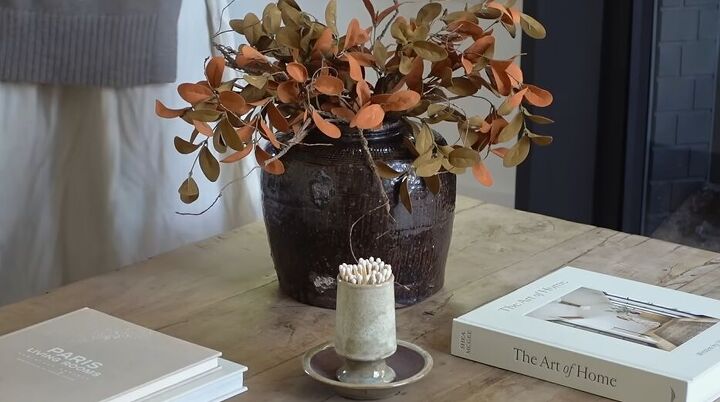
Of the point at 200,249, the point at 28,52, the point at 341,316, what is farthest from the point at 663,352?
the point at 28,52

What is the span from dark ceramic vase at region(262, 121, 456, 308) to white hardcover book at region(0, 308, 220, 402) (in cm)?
19

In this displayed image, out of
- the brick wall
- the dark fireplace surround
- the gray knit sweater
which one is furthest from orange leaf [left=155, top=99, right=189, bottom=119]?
the brick wall

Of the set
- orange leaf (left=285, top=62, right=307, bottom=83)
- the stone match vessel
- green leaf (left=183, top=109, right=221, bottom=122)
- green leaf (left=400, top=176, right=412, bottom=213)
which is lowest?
the stone match vessel

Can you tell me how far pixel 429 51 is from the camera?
1059 millimetres

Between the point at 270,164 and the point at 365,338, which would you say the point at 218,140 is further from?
the point at 365,338

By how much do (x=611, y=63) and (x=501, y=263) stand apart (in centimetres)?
112

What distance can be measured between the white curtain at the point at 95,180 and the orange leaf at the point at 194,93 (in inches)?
27.8

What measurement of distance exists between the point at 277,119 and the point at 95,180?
0.81m

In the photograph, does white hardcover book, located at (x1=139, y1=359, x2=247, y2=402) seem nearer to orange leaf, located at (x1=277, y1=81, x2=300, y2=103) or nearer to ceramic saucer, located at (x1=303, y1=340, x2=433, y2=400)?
ceramic saucer, located at (x1=303, y1=340, x2=433, y2=400)

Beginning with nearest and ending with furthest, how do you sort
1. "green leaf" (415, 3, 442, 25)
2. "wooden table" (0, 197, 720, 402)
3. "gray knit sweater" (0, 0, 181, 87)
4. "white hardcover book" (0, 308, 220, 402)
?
"white hardcover book" (0, 308, 220, 402) < "wooden table" (0, 197, 720, 402) < "green leaf" (415, 3, 442, 25) < "gray knit sweater" (0, 0, 181, 87)

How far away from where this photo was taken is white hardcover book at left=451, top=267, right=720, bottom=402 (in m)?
0.94

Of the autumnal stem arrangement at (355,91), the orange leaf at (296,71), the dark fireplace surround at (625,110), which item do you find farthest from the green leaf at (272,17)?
the dark fireplace surround at (625,110)

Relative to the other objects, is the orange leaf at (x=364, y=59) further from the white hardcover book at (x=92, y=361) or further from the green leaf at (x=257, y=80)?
the white hardcover book at (x=92, y=361)

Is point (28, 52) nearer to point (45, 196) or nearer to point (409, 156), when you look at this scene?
point (45, 196)
